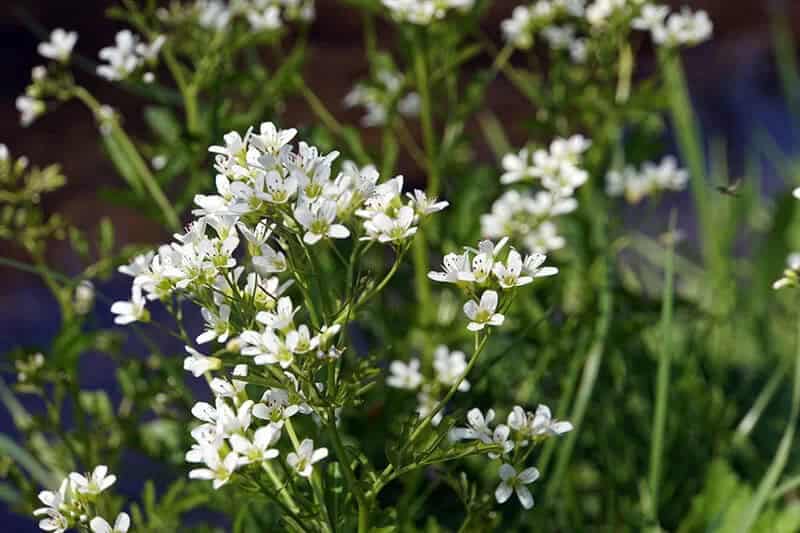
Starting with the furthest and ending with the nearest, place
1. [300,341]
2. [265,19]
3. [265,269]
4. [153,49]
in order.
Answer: [265,19] < [153,49] < [265,269] < [300,341]

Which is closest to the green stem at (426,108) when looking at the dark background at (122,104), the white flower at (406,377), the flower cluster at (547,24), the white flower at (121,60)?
the flower cluster at (547,24)

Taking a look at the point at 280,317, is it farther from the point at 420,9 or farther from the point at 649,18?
the point at 649,18

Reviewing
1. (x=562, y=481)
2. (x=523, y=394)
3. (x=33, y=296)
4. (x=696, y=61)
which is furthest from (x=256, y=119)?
(x=696, y=61)

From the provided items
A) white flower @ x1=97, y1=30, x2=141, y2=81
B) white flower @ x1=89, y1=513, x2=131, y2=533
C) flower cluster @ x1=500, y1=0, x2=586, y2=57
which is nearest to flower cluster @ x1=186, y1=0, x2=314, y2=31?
white flower @ x1=97, y1=30, x2=141, y2=81

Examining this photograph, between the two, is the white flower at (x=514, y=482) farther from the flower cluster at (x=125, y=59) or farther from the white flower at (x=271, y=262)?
the flower cluster at (x=125, y=59)

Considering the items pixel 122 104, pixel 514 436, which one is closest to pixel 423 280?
pixel 514 436

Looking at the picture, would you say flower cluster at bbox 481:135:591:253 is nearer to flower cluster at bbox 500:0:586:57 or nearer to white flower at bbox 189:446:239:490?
flower cluster at bbox 500:0:586:57

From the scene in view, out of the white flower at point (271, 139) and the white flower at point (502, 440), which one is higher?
the white flower at point (271, 139)

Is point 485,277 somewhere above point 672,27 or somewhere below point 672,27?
above
